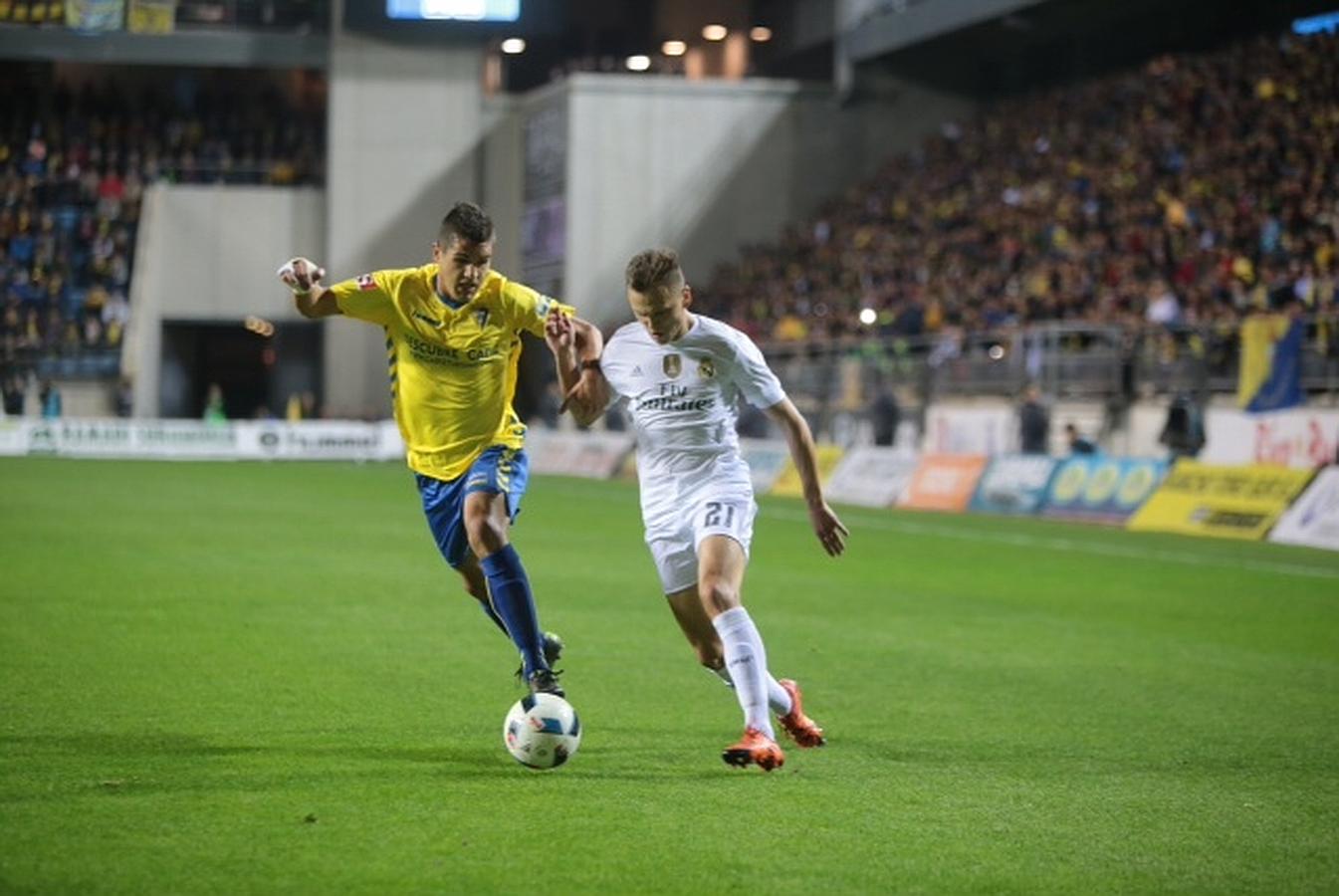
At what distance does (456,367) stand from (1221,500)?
1735 centimetres

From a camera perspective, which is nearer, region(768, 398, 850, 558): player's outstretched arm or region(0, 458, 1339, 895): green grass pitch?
region(0, 458, 1339, 895): green grass pitch

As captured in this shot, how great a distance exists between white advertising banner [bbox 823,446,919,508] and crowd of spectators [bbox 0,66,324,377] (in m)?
28.0

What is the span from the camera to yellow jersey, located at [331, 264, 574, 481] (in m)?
9.44

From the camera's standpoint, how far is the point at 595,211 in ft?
174

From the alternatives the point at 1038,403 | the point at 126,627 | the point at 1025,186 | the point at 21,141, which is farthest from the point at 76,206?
the point at 126,627

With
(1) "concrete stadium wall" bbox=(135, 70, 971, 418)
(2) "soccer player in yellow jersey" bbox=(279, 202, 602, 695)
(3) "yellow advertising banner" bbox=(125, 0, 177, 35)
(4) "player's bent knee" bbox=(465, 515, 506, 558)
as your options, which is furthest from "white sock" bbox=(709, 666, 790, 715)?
(3) "yellow advertising banner" bbox=(125, 0, 177, 35)

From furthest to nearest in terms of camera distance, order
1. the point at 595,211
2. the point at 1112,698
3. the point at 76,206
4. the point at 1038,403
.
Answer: the point at 76,206 < the point at 595,211 < the point at 1038,403 < the point at 1112,698

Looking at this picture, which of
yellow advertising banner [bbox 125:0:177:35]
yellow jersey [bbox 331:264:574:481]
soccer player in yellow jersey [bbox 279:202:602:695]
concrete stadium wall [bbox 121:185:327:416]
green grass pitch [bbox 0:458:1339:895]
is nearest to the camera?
green grass pitch [bbox 0:458:1339:895]

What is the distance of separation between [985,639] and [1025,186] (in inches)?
1125

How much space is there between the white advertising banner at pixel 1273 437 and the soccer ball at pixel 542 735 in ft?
58.8

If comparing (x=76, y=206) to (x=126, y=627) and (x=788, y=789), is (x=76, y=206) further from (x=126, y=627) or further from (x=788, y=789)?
(x=788, y=789)

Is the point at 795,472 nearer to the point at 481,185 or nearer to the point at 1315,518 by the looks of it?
the point at 1315,518

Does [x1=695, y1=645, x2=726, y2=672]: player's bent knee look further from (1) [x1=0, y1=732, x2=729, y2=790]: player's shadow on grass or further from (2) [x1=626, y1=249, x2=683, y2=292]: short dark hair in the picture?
(2) [x1=626, y1=249, x2=683, y2=292]: short dark hair

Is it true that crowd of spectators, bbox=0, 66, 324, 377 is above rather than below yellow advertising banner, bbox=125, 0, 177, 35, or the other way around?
below
